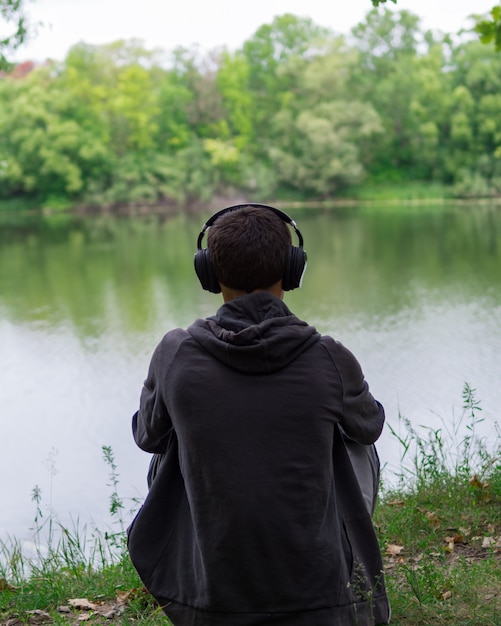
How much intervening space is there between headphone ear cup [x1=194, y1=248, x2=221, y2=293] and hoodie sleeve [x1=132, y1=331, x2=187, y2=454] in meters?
0.17

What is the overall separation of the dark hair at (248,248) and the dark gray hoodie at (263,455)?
46mm

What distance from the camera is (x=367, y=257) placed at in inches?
696

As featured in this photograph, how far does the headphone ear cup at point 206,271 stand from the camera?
1.74 m

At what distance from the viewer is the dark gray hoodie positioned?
1.57 meters

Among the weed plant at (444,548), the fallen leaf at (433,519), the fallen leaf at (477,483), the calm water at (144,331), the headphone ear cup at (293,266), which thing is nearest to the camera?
the headphone ear cup at (293,266)

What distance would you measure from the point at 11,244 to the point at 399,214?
47.5 feet

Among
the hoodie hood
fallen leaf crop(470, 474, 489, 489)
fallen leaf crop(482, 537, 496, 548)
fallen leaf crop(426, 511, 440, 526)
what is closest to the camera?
the hoodie hood

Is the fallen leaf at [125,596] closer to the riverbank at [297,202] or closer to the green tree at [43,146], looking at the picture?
the riverbank at [297,202]

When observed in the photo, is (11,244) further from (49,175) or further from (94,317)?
(49,175)

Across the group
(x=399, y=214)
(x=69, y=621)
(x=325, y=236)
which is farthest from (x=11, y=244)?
(x=69, y=621)

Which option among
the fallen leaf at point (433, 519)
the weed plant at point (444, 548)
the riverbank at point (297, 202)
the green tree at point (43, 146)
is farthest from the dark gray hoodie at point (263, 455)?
the green tree at point (43, 146)

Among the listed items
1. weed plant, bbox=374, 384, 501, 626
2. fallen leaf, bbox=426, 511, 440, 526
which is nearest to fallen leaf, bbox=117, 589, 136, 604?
weed plant, bbox=374, 384, 501, 626

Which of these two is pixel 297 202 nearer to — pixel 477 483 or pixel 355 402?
pixel 477 483

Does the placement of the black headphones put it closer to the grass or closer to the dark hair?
the dark hair
